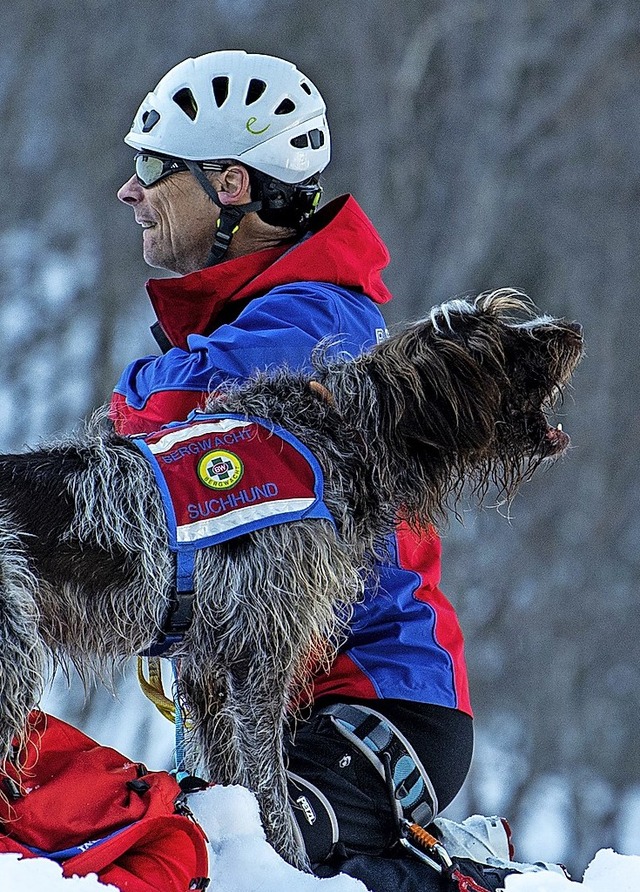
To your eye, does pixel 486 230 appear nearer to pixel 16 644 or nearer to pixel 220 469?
pixel 220 469

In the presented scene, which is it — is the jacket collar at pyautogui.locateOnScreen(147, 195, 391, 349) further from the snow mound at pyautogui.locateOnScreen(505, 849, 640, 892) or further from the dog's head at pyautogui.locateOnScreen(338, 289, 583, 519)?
the snow mound at pyautogui.locateOnScreen(505, 849, 640, 892)

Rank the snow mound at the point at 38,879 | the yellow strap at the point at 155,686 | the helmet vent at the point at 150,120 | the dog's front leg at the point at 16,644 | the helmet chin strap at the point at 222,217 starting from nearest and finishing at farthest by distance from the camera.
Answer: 1. the snow mound at the point at 38,879
2. the dog's front leg at the point at 16,644
3. the yellow strap at the point at 155,686
4. the helmet chin strap at the point at 222,217
5. the helmet vent at the point at 150,120

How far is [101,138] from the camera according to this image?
12.3 metres

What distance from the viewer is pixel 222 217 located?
13.2 ft

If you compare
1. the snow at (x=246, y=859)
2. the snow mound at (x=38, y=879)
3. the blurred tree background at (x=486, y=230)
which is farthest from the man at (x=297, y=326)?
the blurred tree background at (x=486, y=230)

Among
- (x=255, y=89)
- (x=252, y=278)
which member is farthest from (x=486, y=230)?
(x=252, y=278)

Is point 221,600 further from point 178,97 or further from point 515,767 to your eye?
point 515,767

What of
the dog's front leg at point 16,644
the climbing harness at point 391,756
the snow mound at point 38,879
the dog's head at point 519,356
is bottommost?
the climbing harness at point 391,756

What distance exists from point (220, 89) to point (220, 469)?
147 centimetres

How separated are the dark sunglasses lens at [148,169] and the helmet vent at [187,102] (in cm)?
18

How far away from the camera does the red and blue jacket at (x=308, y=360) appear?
3617mm

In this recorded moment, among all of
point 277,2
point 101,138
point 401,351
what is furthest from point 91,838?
point 277,2

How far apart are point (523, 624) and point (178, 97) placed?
999 cm

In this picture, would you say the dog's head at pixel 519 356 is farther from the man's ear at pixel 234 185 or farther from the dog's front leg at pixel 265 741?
the dog's front leg at pixel 265 741
